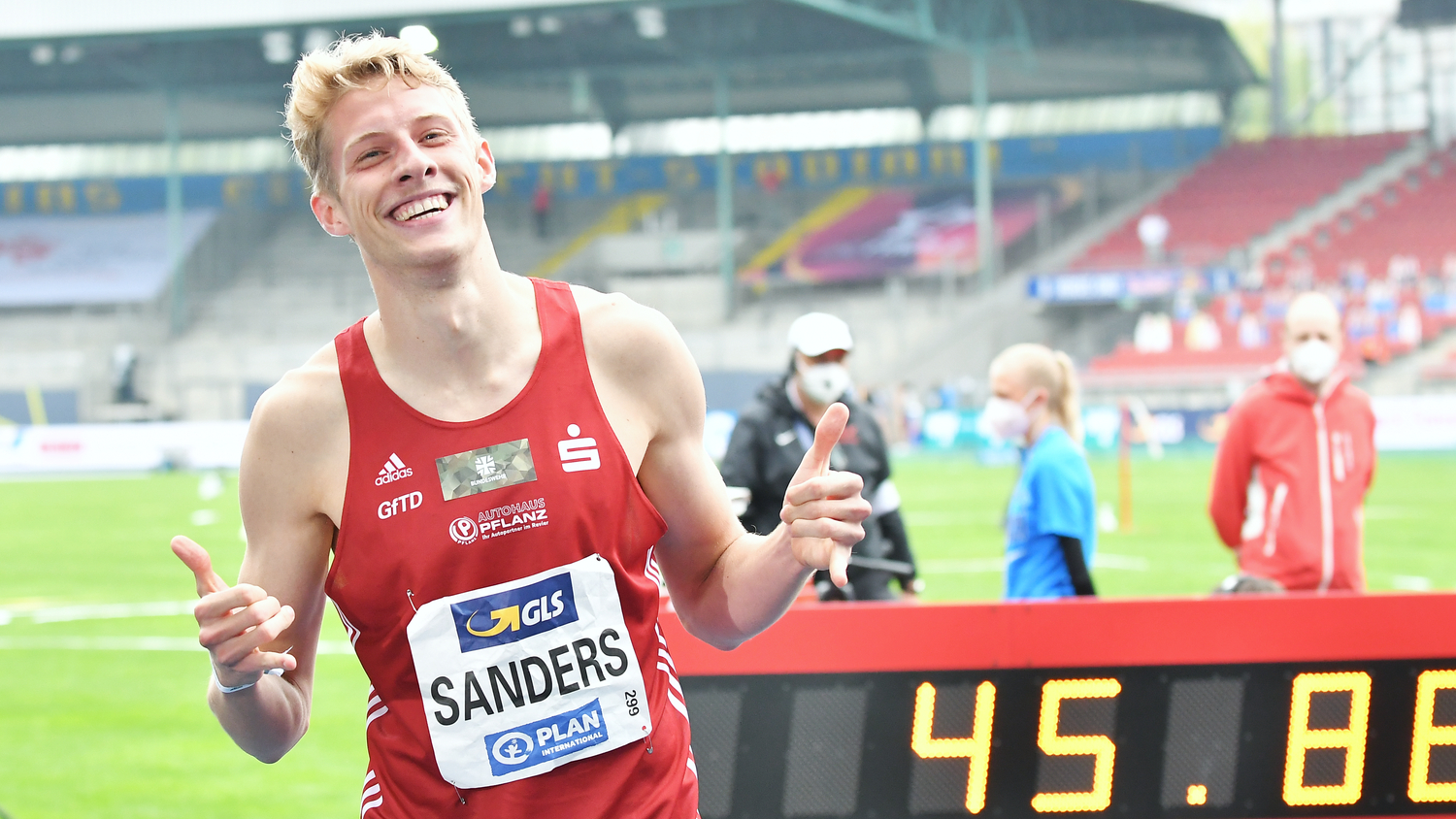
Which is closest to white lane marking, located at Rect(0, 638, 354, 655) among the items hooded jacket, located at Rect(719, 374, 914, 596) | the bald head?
hooded jacket, located at Rect(719, 374, 914, 596)

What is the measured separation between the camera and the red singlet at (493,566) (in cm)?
235

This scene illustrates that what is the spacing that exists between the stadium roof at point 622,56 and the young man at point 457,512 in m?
33.6

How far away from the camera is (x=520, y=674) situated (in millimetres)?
2398

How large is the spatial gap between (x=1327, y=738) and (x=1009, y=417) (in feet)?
7.77

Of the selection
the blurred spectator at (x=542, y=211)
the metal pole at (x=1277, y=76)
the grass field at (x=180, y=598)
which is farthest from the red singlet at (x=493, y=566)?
the metal pole at (x=1277, y=76)

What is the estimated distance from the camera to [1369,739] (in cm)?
388

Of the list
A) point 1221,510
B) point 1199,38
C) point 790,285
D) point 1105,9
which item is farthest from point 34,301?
point 1221,510

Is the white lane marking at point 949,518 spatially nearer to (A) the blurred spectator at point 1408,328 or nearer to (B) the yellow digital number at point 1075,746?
(B) the yellow digital number at point 1075,746

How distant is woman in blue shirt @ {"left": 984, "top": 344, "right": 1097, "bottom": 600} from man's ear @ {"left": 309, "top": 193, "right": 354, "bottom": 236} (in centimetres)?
378

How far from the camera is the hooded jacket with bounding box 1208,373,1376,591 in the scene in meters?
5.92

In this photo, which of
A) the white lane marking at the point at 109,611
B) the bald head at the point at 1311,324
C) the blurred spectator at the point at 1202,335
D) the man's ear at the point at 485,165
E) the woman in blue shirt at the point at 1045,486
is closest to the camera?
the man's ear at the point at 485,165

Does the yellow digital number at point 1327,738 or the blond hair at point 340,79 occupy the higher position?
the blond hair at point 340,79

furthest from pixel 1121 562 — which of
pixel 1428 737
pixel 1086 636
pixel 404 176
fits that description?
pixel 404 176

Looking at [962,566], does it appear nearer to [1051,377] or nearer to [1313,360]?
[1313,360]
